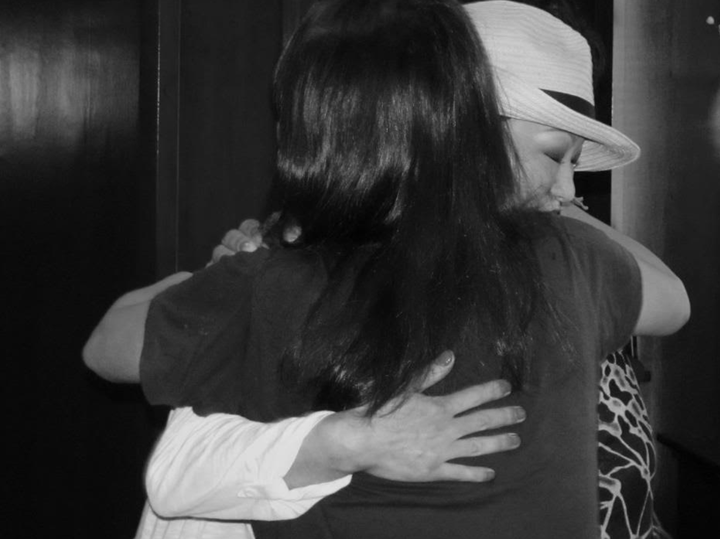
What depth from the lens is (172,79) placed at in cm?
145

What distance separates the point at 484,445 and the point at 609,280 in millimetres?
205

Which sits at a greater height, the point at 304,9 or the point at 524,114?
the point at 304,9

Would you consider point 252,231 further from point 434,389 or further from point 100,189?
point 100,189

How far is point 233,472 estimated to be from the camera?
71 centimetres

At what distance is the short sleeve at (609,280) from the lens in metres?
0.78

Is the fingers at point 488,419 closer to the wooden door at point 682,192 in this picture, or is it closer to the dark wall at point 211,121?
the dark wall at point 211,121

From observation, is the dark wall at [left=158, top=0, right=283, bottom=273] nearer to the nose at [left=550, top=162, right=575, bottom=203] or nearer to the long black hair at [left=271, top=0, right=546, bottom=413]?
the nose at [left=550, top=162, right=575, bottom=203]

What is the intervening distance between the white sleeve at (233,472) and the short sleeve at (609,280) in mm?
273

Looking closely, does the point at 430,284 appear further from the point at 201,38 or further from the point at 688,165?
the point at 688,165

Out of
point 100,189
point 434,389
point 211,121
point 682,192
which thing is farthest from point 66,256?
point 682,192

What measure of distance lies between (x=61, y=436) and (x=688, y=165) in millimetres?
1596

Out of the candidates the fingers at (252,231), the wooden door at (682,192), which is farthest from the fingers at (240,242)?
the wooden door at (682,192)

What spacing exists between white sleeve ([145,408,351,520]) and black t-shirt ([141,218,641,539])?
0.07 ft

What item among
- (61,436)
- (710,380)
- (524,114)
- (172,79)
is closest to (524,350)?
(524,114)
